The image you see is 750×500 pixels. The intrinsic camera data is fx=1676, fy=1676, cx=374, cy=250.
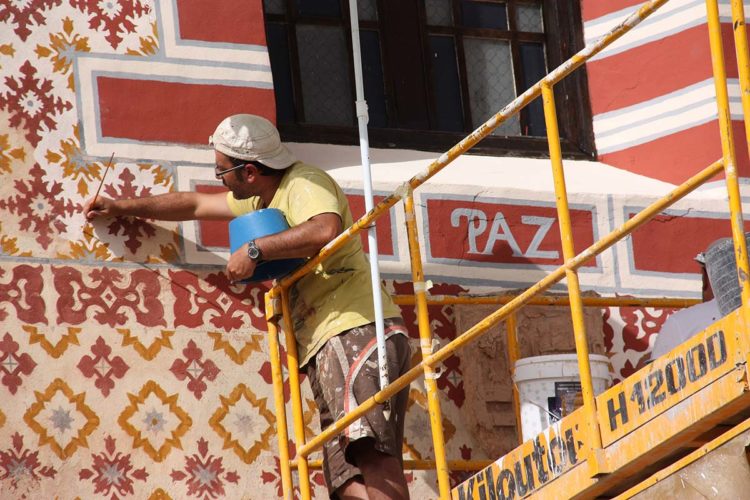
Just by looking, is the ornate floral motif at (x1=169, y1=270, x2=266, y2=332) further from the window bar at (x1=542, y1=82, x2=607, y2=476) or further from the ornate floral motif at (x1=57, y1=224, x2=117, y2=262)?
the window bar at (x1=542, y1=82, x2=607, y2=476)

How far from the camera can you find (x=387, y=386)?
5812 mm

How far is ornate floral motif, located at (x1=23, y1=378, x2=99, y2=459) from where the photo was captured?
263 inches

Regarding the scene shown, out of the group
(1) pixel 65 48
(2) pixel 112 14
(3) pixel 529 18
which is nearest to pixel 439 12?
(3) pixel 529 18

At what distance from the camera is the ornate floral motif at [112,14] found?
24.2ft

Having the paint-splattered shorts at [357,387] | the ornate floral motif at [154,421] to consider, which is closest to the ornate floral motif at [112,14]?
the ornate floral motif at [154,421]

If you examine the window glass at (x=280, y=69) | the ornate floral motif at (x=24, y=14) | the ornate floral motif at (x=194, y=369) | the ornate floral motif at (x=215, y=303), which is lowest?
the ornate floral motif at (x=194, y=369)

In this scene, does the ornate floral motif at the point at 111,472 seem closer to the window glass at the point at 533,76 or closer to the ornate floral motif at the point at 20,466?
the ornate floral motif at the point at 20,466

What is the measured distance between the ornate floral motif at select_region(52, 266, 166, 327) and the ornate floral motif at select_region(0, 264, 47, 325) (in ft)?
0.25

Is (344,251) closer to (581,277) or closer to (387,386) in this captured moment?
(387,386)

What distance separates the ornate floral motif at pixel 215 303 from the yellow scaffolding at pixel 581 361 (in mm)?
654

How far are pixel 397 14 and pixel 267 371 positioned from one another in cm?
222

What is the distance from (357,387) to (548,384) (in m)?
1.01

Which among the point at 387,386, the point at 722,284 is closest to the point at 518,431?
the point at 387,386

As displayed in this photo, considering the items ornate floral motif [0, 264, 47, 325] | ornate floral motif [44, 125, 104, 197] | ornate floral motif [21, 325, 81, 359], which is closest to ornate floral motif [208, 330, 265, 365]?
ornate floral motif [21, 325, 81, 359]
